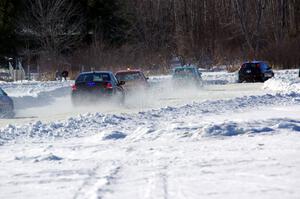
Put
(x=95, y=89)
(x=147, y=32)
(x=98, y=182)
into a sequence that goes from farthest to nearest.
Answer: (x=147, y=32)
(x=95, y=89)
(x=98, y=182)

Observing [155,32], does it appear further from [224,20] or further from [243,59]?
[243,59]

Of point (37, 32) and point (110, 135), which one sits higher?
point (37, 32)

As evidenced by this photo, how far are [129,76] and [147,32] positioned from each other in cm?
5656

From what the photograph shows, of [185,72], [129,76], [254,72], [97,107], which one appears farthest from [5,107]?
[254,72]

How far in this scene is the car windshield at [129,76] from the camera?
99.9 ft

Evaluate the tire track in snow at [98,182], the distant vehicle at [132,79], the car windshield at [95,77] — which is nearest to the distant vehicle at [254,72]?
the distant vehicle at [132,79]

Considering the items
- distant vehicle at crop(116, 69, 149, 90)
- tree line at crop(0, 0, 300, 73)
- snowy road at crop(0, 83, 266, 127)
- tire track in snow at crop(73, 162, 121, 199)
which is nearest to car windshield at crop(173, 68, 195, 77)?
snowy road at crop(0, 83, 266, 127)

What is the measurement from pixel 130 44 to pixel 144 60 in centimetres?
1100

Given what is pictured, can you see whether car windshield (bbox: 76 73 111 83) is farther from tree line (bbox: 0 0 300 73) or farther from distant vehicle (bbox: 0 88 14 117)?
tree line (bbox: 0 0 300 73)

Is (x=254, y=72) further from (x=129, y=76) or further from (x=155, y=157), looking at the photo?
(x=155, y=157)

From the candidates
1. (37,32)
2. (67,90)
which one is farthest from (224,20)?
(67,90)

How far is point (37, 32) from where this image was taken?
7450 cm

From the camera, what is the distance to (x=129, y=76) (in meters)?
30.6

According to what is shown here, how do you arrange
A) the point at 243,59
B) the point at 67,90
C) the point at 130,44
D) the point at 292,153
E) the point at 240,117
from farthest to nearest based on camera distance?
the point at 130,44
the point at 243,59
the point at 67,90
the point at 240,117
the point at 292,153
